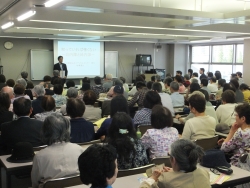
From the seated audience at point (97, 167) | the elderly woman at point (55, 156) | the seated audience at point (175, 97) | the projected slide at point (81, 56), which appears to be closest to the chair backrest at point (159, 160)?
the elderly woman at point (55, 156)

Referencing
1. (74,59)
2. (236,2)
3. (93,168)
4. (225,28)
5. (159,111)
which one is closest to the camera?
(93,168)

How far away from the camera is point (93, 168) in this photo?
1746mm

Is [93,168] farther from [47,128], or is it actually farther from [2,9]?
[2,9]

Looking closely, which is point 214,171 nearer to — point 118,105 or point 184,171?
point 184,171

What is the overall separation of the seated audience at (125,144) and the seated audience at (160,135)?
38 cm

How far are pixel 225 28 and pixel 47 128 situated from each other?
25.7 feet

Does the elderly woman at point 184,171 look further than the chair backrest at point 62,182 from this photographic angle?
No

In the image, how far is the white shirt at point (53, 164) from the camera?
266cm

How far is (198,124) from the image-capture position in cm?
A: 409

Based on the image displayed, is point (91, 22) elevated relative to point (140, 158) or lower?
elevated

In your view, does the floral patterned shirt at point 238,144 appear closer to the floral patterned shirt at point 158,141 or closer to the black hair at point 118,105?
the floral patterned shirt at point 158,141

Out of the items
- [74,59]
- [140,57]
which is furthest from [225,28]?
[74,59]

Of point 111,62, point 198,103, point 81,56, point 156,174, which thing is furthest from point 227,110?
point 111,62

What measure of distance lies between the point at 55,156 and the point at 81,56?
11.1 meters
